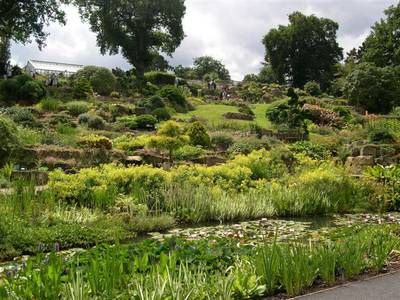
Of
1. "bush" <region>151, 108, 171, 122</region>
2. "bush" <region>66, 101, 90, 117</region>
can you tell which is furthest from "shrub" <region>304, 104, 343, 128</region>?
"bush" <region>66, 101, 90, 117</region>

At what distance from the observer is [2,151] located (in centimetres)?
1427

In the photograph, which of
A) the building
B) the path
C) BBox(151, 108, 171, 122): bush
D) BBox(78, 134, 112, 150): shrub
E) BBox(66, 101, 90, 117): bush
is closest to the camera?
the path

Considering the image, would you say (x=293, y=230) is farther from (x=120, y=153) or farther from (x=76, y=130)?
(x=76, y=130)

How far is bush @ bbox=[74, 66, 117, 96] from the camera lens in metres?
35.7

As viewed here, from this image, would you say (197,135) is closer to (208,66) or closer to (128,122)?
(128,122)

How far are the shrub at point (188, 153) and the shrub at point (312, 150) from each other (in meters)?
3.70

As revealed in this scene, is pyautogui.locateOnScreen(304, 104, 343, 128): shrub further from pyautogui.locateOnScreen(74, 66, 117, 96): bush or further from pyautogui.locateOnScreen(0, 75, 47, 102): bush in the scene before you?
pyautogui.locateOnScreen(0, 75, 47, 102): bush

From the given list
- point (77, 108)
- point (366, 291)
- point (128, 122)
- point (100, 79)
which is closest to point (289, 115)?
point (128, 122)

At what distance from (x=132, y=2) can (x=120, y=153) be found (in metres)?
33.2

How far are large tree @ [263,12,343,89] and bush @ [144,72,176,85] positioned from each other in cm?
2459

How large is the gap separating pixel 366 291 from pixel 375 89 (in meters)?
34.2

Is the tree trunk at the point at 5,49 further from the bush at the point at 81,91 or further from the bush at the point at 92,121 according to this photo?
the bush at the point at 92,121

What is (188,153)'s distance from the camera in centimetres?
1814

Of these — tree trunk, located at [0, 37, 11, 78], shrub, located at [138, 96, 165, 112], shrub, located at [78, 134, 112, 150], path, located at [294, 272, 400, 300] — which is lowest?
path, located at [294, 272, 400, 300]
